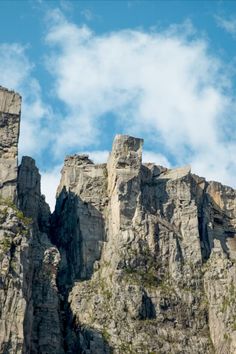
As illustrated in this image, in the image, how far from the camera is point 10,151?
12600cm

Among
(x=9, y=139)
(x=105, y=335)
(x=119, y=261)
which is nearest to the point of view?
(x=105, y=335)

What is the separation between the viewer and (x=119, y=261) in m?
128

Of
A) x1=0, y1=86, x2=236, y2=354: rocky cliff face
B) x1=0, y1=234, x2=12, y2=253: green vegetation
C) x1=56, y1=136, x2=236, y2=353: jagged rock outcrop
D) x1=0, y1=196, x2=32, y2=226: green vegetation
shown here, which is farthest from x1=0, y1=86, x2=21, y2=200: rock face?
x1=56, y1=136, x2=236, y2=353: jagged rock outcrop

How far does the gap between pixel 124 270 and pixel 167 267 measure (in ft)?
26.1

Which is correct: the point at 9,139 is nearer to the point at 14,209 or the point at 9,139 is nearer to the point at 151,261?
the point at 14,209

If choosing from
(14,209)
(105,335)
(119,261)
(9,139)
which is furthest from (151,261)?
(9,139)

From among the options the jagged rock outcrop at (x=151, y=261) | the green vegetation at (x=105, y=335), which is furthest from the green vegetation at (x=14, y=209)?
the green vegetation at (x=105, y=335)

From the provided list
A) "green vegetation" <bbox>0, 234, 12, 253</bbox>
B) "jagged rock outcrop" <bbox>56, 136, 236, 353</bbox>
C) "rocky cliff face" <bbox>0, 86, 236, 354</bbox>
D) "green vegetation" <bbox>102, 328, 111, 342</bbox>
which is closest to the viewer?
"green vegetation" <bbox>0, 234, 12, 253</bbox>

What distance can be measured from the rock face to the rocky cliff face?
812 mm

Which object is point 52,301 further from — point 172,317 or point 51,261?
point 172,317

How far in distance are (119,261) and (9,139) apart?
23.1 m

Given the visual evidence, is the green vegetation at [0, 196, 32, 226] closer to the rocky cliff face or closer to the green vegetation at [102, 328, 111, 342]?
the rocky cliff face

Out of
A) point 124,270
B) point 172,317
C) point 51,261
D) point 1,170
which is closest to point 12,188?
point 1,170

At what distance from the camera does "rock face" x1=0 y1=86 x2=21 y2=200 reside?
123375 millimetres
